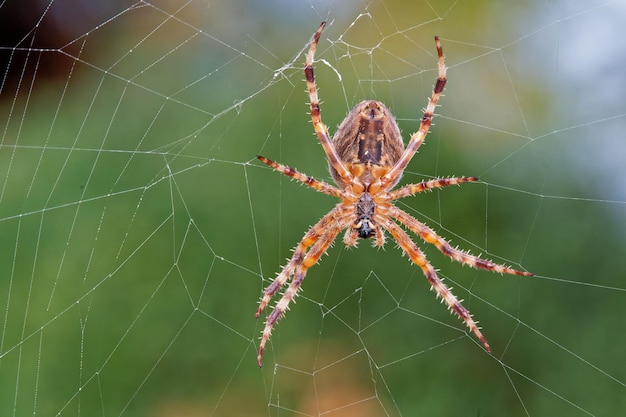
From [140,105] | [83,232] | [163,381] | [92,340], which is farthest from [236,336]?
[140,105]

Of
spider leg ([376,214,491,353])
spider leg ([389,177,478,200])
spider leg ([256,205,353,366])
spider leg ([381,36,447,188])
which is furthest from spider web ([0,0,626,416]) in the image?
spider leg ([389,177,478,200])

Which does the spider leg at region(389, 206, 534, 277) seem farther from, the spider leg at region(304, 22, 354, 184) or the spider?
the spider leg at region(304, 22, 354, 184)

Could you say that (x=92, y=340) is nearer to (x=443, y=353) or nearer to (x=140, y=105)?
(x=140, y=105)

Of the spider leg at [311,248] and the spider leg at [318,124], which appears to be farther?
the spider leg at [311,248]

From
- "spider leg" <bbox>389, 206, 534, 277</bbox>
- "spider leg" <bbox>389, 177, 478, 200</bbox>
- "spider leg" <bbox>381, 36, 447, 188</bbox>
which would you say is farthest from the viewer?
"spider leg" <bbox>389, 206, 534, 277</bbox>

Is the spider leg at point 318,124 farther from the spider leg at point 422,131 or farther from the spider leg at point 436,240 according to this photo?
the spider leg at point 436,240

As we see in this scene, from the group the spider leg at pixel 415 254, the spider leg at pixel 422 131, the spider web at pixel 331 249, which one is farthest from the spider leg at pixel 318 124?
the spider web at pixel 331 249

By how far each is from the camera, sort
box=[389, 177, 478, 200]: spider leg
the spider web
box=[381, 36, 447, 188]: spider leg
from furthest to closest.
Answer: the spider web
box=[381, 36, 447, 188]: spider leg
box=[389, 177, 478, 200]: spider leg
